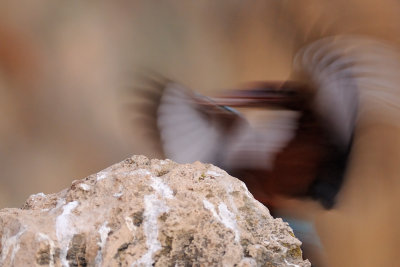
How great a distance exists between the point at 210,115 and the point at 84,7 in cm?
63

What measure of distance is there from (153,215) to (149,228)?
21 millimetres

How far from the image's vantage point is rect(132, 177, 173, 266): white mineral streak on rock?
0.67 meters

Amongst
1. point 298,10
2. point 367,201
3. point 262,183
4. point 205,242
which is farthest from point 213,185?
point 298,10

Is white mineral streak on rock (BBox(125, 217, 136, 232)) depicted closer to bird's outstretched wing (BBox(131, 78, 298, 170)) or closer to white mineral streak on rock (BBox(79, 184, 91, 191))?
white mineral streak on rock (BBox(79, 184, 91, 191))

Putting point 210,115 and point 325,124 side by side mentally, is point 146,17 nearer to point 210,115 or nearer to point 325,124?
point 210,115

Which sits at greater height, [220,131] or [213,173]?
[213,173]

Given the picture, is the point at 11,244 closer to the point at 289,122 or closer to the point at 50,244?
the point at 50,244

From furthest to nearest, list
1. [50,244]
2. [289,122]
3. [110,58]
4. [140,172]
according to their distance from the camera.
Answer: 1. [110,58]
2. [289,122]
3. [140,172]
4. [50,244]

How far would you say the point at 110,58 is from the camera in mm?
1745

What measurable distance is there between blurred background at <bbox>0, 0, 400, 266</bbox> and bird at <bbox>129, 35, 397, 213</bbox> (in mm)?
64

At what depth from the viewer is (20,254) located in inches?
26.3

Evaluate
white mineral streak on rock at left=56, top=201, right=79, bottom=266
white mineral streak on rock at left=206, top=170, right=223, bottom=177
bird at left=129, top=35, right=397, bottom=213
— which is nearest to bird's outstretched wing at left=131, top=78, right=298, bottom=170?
bird at left=129, top=35, right=397, bottom=213

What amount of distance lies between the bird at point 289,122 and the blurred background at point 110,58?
0.06 m

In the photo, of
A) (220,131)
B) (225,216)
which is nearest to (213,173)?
(225,216)
